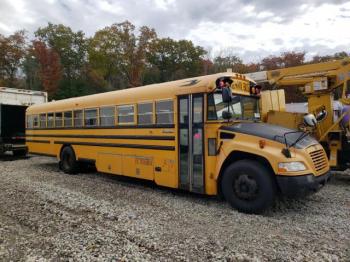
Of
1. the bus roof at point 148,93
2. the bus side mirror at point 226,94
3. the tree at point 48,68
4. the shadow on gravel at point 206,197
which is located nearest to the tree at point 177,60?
the tree at point 48,68

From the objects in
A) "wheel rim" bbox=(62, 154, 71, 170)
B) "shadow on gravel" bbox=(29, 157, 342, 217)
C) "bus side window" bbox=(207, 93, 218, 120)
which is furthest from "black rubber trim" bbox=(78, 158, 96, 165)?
"bus side window" bbox=(207, 93, 218, 120)

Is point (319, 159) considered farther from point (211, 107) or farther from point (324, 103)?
point (324, 103)

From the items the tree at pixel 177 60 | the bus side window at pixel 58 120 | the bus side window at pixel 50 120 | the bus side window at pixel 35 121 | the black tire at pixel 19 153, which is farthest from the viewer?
the tree at pixel 177 60

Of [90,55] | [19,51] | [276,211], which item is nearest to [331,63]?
[276,211]

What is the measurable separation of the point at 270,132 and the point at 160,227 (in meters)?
2.46

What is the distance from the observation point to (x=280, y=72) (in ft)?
31.8

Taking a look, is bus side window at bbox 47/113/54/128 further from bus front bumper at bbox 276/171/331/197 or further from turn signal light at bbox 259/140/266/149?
bus front bumper at bbox 276/171/331/197

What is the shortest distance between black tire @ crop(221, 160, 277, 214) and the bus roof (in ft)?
5.19

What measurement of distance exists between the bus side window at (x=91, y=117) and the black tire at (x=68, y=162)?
1316mm

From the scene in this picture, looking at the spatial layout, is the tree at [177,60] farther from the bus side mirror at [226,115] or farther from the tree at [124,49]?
the bus side mirror at [226,115]

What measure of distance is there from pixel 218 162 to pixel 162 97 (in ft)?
6.35

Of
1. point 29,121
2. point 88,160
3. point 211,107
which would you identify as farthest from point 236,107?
point 29,121

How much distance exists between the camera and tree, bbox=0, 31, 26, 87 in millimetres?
35438

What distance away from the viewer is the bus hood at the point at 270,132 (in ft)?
17.9
